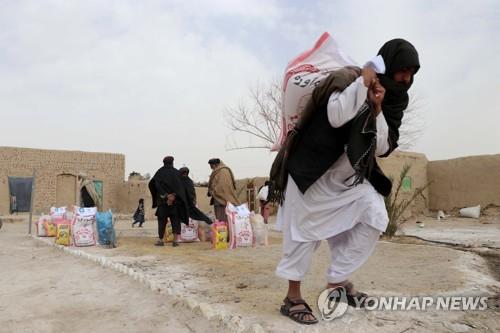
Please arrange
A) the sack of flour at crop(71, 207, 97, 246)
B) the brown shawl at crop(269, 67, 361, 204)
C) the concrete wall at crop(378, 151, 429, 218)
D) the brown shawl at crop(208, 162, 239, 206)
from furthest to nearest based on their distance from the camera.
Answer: the concrete wall at crop(378, 151, 429, 218) < the brown shawl at crop(208, 162, 239, 206) < the sack of flour at crop(71, 207, 97, 246) < the brown shawl at crop(269, 67, 361, 204)

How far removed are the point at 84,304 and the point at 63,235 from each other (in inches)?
164

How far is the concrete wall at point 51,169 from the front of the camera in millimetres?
18031

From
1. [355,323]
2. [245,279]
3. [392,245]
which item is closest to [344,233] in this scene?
[355,323]

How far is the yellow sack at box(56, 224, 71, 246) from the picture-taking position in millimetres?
6754

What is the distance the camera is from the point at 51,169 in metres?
19.1

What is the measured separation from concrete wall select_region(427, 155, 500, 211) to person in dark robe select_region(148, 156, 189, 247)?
9.32 metres

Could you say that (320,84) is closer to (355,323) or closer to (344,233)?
(344,233)

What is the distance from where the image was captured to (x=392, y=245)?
5449mm

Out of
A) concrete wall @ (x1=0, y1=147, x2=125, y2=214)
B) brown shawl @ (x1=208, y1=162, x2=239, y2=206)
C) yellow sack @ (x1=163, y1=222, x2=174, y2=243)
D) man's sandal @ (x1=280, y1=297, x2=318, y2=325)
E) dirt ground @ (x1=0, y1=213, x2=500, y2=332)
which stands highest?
concrete wall @ (x1=0, y1=147, x2=125, y2=214)

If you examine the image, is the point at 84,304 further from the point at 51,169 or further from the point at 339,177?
the point at 51,169

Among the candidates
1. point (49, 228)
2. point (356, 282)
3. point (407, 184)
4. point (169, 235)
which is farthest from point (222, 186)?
point (407, 184)

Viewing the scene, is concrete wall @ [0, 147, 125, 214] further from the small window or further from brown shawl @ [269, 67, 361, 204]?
brown shawl @ [269, 67, 361, 204]

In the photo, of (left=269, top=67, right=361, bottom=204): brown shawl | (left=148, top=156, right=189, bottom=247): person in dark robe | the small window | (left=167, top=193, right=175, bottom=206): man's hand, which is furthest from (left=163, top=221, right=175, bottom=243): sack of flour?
the small window

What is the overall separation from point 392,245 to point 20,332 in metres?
4.11
